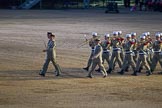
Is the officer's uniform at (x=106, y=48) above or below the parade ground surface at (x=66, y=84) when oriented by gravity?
above

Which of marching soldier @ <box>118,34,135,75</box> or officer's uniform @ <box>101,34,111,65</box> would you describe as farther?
officer's uniform @ <box>101,34,111,65</box>

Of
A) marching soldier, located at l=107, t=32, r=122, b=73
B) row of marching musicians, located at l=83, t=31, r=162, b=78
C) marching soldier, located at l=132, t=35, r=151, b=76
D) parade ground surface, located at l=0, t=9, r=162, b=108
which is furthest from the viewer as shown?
marching soldier, located at l=107, t=32, r=122, b=73

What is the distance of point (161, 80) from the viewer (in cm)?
2181

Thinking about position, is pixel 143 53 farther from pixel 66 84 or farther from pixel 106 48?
pixel 66 84

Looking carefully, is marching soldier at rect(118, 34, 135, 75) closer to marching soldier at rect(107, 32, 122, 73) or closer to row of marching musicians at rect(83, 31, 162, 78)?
row of marching musicians at rect(83, 31, 162, 78)

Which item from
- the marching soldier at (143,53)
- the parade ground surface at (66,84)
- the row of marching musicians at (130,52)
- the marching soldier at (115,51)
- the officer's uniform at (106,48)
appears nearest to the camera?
the parade ground surface at (66,84)

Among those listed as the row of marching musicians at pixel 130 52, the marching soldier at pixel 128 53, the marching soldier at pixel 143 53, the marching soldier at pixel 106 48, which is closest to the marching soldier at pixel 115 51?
the row of marching musicians at pixel 130 52

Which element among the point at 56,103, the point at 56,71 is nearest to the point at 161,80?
the point at 56,71

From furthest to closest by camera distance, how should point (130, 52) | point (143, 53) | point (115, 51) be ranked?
point (115, 51) < point (130, 52) < point (143, 53)

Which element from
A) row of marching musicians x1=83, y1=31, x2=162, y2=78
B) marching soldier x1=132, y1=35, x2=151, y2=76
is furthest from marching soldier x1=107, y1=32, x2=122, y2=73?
marching soldier x1=132, y1=35, x2=151, y2=76

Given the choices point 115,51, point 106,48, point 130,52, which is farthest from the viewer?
point 115,51

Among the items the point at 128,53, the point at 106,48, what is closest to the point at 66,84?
the point at 106,48

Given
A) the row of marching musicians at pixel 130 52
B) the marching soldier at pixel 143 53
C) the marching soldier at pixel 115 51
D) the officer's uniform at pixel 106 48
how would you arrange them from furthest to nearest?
the marching soldier at pixel 115 51, the officer's uniform at pixel 106 48, the row of marching musicians at pixel 130 52, the marching soldier at pixel 143 53

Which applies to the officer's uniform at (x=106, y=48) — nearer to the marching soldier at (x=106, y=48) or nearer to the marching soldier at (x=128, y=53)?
the marching soldier at (x=106, y=48)
